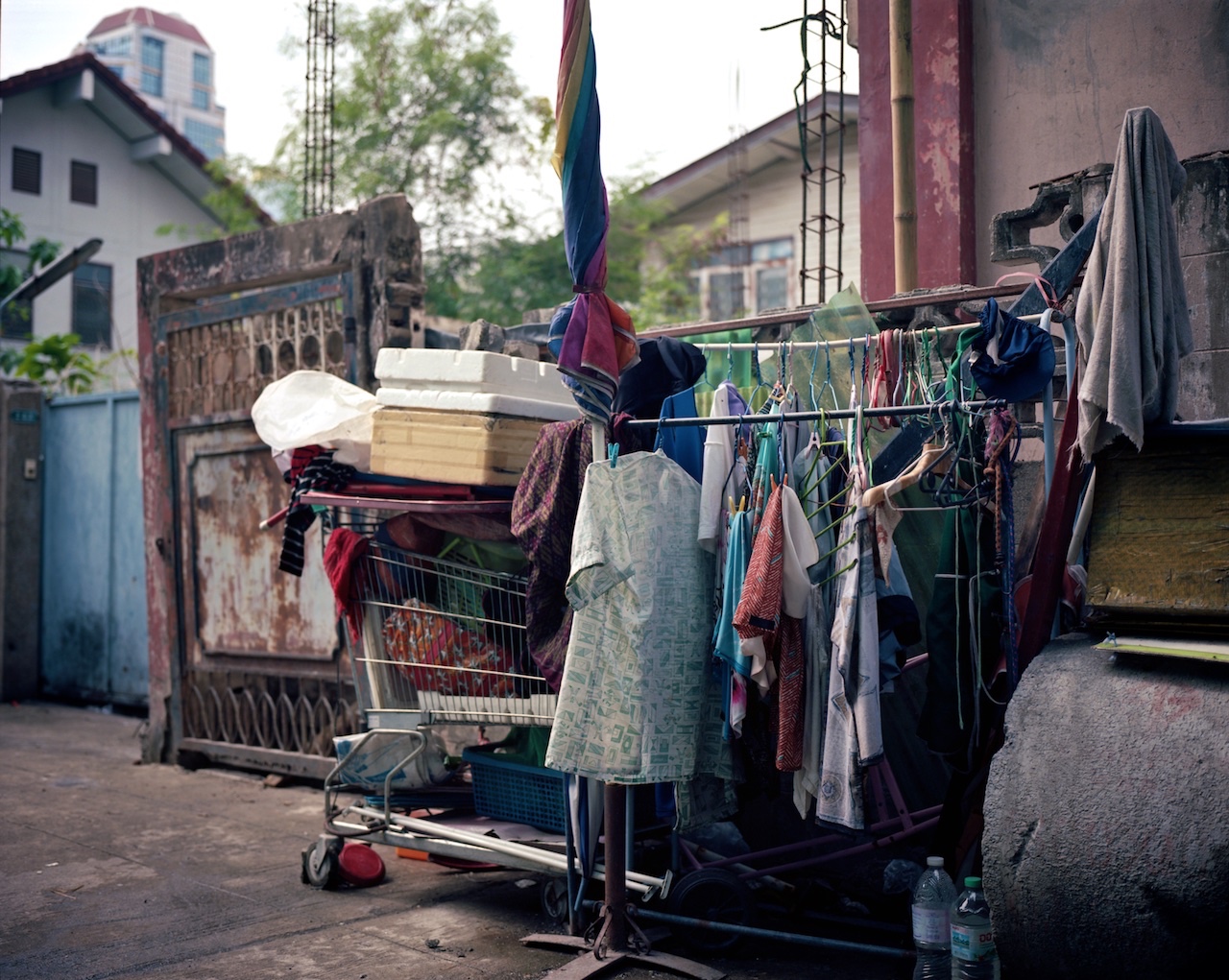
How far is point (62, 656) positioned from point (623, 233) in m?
12.5

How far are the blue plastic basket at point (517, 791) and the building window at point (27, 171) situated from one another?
2103 cm

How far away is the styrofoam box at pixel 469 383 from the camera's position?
15.0 feet

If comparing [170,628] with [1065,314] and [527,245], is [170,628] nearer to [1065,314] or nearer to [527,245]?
[1065,314]

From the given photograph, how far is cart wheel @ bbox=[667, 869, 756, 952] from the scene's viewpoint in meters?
3.95

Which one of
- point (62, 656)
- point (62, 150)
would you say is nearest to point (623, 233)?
point (62, 150)

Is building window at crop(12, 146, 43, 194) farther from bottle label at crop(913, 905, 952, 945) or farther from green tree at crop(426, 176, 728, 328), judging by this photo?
bottle label at crop(913, 905, 952, 945)

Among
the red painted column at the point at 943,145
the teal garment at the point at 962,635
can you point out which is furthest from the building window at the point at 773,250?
the teal garment at the point at 962,635

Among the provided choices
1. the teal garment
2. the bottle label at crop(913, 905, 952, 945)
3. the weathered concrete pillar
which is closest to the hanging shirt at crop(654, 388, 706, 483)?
the teal garment

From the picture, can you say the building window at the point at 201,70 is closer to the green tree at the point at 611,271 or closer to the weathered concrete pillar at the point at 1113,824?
the green tree at the point at 611,271

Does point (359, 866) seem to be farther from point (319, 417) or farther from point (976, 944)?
point (976, 944)

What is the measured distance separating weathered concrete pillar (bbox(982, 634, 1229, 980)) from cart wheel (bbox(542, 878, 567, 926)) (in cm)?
181

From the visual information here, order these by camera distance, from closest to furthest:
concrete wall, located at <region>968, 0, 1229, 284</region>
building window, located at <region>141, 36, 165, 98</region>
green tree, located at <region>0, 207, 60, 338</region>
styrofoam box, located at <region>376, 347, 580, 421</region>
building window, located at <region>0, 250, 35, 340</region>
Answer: styrofoam box, located at <region>376, 347, 580, 421</region>
concrete wall, located at <region>968, 0, 1229, 284</region>
green tree, located at <region>0, 207, 60, 338</region>
building window, located at <region>0, 250, 35, 340</region>
building window, located at <region>141, 36, 165, 98</region>

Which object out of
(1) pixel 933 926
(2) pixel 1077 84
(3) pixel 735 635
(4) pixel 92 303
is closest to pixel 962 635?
(3) pixel 735 635

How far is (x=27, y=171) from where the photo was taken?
21859 millimetres
